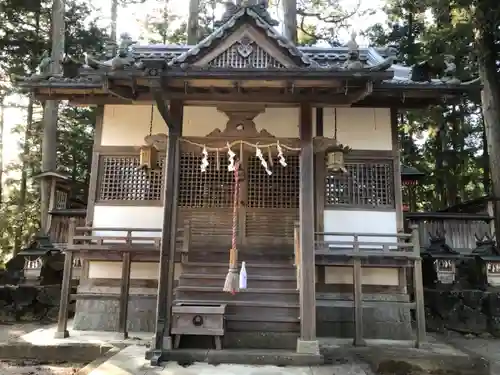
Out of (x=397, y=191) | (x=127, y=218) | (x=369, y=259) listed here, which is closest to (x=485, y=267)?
(x=397, y=191)

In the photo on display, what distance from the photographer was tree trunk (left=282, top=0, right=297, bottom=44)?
15456 millimetres

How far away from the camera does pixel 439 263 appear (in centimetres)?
1253

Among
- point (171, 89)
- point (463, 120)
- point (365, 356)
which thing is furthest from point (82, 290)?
point (463, 120)

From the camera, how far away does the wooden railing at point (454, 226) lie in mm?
13445

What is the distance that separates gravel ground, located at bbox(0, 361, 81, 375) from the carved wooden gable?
584 cm

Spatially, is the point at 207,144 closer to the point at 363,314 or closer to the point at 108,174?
the point at 108,174

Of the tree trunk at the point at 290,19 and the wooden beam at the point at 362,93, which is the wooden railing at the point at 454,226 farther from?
the tree trunk at the point at 290,19

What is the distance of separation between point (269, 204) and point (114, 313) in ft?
14.4

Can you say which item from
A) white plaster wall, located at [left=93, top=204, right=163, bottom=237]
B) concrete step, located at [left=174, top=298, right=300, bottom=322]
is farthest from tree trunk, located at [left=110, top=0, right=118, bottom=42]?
concrete step, located at [left=174, top=298, right=300, bottom=322]

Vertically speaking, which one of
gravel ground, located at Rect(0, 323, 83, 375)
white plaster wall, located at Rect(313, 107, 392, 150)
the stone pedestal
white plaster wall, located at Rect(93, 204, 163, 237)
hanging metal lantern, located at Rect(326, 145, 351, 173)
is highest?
white plaster wall, located at Rect(313, 107, 392, 150)

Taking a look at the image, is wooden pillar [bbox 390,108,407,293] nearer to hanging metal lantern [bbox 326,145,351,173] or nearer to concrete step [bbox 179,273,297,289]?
hanging metal lantern [bbox 326,145,351,173]

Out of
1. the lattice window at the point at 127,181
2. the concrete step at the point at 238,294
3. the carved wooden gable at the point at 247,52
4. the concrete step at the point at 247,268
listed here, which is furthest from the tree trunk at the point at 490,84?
the lattice window at the point at 127,181

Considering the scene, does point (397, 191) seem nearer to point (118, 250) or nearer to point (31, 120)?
point (118, 250)

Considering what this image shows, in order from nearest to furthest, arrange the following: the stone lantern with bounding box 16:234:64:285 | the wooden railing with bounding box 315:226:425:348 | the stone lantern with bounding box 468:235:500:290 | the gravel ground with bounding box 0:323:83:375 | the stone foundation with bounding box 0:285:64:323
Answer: the gravel ground with bounding box 0:323:83:375, the wooden railing with bounding box 315:226:425:348, the stone lantern with bounding box 468:235:500:290, the stone foundation with bounding box 0:285:64:323, the stone lantern with bounding box 16:234:64:285
